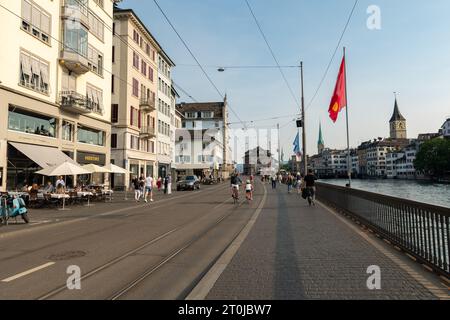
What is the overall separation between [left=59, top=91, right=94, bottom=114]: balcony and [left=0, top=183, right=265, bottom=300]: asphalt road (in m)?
15.7

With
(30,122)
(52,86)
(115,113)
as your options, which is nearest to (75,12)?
(52,86)

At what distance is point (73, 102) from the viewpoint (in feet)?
87.5

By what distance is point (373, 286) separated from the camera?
4977 millimetres

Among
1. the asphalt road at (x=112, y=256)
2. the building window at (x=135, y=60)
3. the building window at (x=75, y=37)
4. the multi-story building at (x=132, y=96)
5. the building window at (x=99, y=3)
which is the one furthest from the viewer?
the building window at (x=135, y=60)

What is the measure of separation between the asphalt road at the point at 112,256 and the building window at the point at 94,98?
19.6 metres

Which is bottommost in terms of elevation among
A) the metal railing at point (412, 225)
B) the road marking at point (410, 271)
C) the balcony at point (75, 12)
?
the road marking at point (410, 271)

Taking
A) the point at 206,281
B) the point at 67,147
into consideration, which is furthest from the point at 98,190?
the point at 206,281

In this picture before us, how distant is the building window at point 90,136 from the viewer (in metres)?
29.6

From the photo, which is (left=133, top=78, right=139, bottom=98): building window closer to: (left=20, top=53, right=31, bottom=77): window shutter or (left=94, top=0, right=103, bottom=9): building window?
(left=94, top=0, right=103, bottom=9): building window

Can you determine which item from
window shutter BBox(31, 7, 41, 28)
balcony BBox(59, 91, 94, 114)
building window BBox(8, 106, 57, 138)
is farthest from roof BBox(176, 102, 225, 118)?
window shutter BBox(31, 7, 41, 28)

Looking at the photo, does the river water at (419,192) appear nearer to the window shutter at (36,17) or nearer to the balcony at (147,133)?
the window shutter at (36,17)

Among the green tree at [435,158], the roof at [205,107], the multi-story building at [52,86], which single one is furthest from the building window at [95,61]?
the green tree at [435,158]

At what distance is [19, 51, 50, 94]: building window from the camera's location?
21908 millimetres

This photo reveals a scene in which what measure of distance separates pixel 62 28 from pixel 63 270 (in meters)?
24.9
